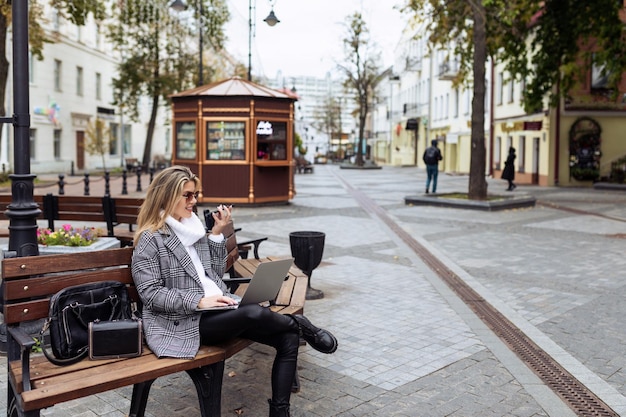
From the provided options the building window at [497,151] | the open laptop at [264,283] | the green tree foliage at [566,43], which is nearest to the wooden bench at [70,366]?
the open laptop at [264,283]

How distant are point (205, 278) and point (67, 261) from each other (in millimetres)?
823

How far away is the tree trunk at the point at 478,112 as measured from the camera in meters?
19.5

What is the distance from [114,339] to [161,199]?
0.88 meters

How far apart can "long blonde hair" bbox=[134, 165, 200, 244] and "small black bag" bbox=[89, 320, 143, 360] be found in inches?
22.3

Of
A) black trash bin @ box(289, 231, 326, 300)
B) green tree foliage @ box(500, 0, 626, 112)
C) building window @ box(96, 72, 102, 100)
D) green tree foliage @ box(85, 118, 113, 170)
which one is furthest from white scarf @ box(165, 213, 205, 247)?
building window @ box(96, 72, 102, 100)

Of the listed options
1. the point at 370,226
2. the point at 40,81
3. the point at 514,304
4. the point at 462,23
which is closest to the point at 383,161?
the point at 40,81

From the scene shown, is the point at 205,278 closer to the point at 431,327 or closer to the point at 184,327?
the point at 184,327

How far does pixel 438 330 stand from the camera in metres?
6.52

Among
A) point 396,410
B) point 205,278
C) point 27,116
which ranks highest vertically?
point 27,116

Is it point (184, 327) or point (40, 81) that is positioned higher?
point (40, 81)

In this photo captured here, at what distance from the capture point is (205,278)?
4.35m

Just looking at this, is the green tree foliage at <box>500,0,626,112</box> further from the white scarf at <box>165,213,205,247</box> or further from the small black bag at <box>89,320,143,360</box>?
the small black bag at <box>89,320,143,360</box>

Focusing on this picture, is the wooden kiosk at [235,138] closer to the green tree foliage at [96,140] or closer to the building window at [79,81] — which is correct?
the green tree foliage at [96,140]

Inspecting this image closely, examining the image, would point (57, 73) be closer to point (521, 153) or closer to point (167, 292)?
point (521, 153)
